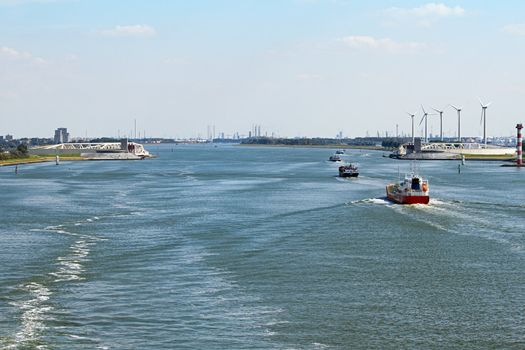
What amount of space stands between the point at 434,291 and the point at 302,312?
6.16m

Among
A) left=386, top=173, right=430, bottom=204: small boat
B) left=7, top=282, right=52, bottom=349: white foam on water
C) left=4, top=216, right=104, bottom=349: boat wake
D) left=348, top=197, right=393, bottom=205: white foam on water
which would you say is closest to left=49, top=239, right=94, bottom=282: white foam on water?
left=4, top=216, right=104, bottom=349: boat wake

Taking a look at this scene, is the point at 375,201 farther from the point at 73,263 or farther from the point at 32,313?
the point at 32,313

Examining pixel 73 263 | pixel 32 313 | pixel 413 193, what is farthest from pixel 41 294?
pixel 413 193

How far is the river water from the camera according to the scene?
2428 cm

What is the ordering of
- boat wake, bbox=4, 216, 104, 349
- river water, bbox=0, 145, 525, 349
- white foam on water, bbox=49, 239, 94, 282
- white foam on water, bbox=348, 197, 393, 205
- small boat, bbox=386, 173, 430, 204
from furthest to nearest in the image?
white foam on water, bbox=348, 197, 393, 205 < small boat, bbox=386, 173, 430, 204 < white foam on water, bbox=49, 239, 94, 282 < river water, bbox=0, 145, 525, 349 < boat wake, bbox=4, 216, 104, 349

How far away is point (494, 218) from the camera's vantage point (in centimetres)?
5262

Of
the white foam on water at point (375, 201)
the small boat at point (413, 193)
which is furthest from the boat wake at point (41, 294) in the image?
the small boat at point (413, 193)

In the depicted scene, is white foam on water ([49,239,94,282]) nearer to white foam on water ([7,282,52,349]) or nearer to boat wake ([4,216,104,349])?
boat wake ([4,216,104,349])

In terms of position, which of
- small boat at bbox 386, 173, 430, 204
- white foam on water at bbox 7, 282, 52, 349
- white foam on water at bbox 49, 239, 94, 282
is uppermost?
small boat at bbox 386, 173, 430, 204

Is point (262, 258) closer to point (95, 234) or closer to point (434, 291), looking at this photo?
point (434, 291)

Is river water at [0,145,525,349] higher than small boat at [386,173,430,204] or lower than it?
lower

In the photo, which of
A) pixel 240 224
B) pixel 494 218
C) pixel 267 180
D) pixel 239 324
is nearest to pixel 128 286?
pixel 239 324

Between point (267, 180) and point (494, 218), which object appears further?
point (267, 180)

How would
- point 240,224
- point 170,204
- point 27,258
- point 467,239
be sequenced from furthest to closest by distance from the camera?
point 170,204, point 240,224, point 467,239, point 27,258
